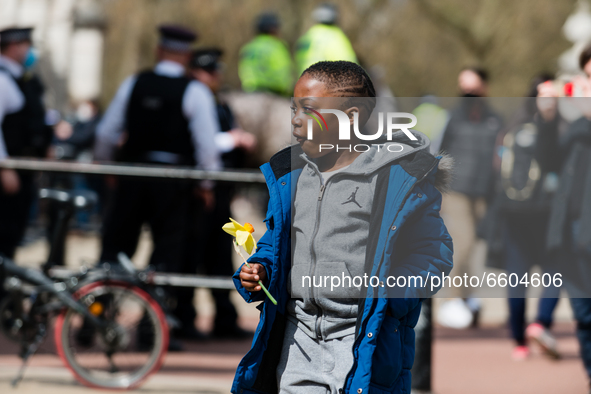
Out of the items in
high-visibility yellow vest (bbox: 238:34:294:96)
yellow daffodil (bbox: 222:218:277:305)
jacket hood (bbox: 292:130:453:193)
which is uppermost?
high-visibility yellow vest (bbox: 238:34:294:96)

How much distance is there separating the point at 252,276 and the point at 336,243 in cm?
30

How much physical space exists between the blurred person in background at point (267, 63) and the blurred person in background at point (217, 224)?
0.83m

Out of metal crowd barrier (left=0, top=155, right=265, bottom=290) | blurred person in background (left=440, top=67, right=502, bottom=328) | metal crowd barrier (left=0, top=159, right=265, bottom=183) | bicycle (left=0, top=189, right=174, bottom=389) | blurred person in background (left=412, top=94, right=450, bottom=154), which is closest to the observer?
bicycle (left=0, top=189, right=174, bottom=389)

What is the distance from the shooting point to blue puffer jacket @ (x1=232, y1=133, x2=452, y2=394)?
270cm

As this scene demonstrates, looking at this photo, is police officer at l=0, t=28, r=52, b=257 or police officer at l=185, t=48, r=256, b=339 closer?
police officer at l=0, t=28, r=52, b=257

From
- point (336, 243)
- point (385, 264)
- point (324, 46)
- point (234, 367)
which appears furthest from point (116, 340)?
point (324, 46)

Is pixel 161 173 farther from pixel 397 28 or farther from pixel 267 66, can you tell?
pixel 397 28

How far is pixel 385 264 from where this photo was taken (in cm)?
270

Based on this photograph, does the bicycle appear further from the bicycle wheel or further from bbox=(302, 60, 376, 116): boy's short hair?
bbox=(302, 60, 376, 116): boy's short hair

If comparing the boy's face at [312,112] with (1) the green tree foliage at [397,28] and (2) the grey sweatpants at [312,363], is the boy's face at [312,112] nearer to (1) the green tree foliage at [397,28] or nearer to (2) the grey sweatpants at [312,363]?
(2) the grey sweatpants at [312,363]

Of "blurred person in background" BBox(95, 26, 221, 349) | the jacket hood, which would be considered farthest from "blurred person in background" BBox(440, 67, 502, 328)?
the jacket hood

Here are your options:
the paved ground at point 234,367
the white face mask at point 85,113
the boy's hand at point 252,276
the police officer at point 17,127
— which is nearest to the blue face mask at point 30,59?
the police officer at point 17,127

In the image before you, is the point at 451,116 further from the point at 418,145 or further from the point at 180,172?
the point at 418,145

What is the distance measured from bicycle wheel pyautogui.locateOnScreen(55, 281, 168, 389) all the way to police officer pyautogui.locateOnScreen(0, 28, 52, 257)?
4.04ft
